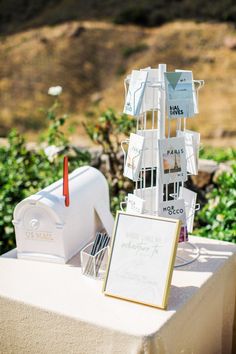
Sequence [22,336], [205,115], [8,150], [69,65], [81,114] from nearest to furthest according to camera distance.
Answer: [22,336]
[8,150]
[205,115]
[81,114]
[69,65]

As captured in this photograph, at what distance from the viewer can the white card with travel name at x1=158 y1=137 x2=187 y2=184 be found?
1.69 metres

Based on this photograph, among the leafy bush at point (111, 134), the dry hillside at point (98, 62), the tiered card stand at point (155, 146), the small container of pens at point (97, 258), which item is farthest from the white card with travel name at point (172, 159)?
the dry hillside at point (98, 62)

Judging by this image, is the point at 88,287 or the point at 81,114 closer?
the point at 88,287

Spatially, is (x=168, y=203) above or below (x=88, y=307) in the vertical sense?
above

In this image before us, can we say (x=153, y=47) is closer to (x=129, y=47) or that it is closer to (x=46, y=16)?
(x=129, y=47)

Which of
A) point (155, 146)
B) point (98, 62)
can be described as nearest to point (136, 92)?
point (155, 146)

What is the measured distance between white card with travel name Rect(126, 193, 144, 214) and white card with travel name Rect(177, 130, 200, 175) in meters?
0.23

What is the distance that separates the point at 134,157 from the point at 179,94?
0.80 feet

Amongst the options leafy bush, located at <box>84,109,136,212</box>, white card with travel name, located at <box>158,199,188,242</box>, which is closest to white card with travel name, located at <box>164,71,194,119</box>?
white card with travel name, located at <box>158,199,188,242</box>

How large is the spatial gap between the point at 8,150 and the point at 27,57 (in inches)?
317

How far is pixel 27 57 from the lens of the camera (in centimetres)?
1095

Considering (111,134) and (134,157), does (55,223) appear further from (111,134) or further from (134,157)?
(111,134)

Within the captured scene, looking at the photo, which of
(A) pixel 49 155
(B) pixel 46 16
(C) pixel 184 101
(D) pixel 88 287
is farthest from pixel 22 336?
(B) pixel 46 16

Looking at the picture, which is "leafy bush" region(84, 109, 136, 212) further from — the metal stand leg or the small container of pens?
the small container of pens
